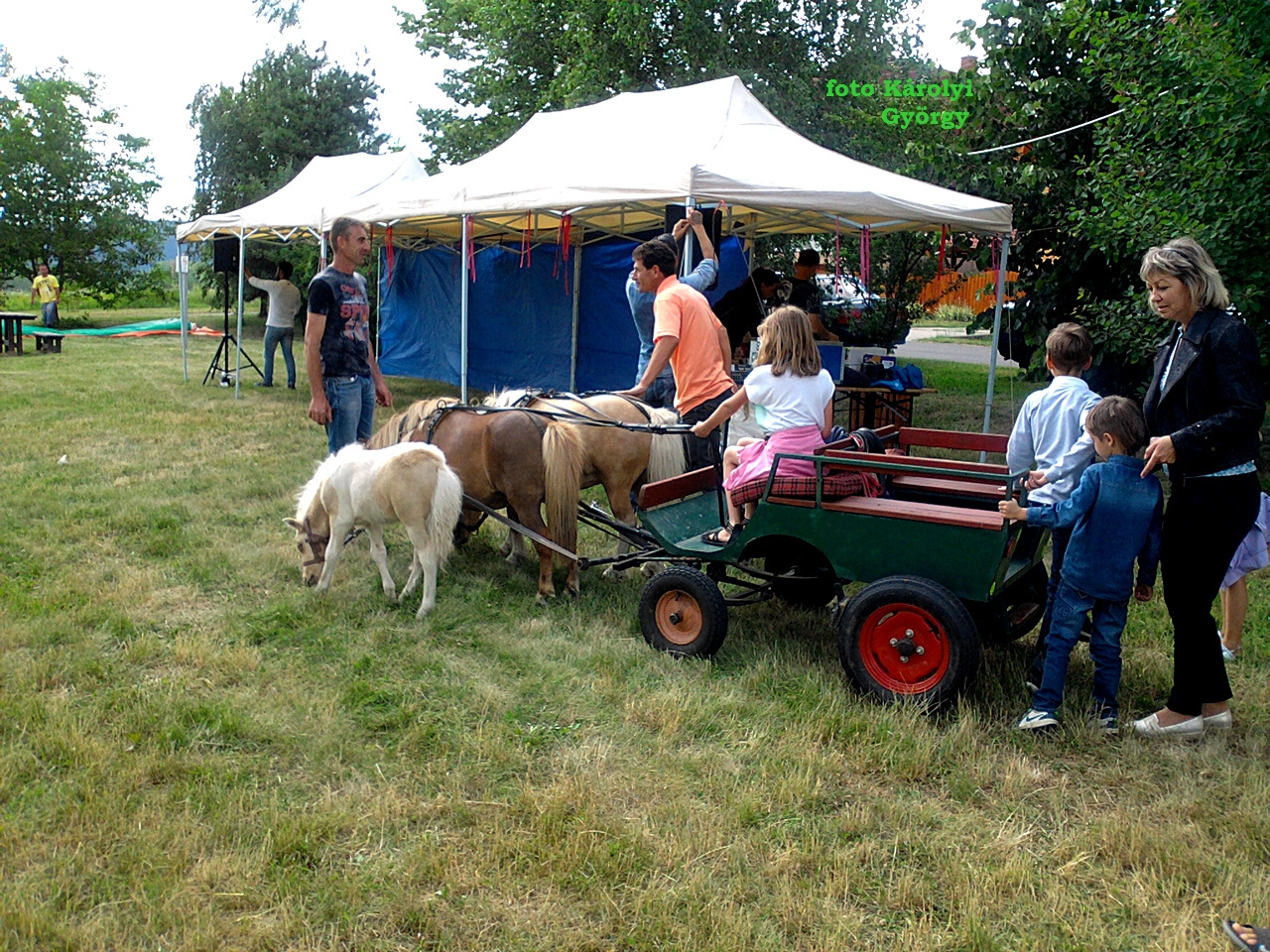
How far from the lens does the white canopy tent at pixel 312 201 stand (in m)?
13.7

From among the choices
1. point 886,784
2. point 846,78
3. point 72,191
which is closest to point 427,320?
point 846,78

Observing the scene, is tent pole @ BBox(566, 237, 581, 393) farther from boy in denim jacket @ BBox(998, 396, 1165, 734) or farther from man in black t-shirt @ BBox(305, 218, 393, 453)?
boy in denim jacket @ BBox(998, 396, 1165, 734)

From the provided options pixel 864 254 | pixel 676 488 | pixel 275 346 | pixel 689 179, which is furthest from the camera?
pixel 275 346

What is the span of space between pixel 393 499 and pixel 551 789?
2.23 metres

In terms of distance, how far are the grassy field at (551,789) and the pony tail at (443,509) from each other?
39 cm

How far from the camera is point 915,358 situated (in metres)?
21.0

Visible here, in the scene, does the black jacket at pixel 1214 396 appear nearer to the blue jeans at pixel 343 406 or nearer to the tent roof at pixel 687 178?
the blue jeans at pixel 343 406

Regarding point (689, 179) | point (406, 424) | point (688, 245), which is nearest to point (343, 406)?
point (406, 424)

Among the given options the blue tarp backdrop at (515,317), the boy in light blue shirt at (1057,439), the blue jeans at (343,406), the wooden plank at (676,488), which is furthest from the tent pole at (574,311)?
the boy in light blue shirt at (1057,439)

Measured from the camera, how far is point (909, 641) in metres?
3.99

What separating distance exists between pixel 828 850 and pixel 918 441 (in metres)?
2.69

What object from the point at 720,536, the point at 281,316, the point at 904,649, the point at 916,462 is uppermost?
the point at 281,316

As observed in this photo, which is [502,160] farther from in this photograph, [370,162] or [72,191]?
[72,191]

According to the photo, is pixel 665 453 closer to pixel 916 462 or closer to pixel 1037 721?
pixel 916 462
